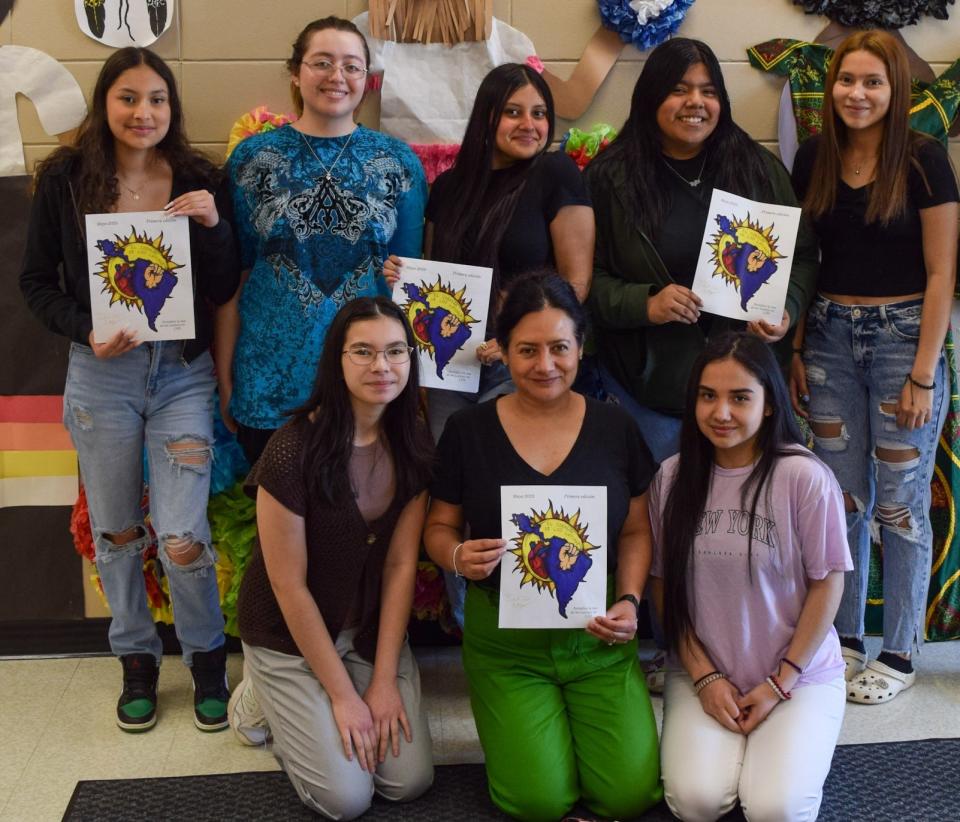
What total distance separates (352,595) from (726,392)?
33.4 inches

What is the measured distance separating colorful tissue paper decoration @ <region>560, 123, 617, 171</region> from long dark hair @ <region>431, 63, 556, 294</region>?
0.38 m

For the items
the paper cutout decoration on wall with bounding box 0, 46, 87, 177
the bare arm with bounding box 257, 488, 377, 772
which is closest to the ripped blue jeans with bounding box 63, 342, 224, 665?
the bare arm with bounding box 257, 488, 377, 772

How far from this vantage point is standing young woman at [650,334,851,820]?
82.8 inches

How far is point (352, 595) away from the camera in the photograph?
2213 millimetres

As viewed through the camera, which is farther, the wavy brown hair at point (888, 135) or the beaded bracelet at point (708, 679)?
the wavy brown hair at point (888, 135)

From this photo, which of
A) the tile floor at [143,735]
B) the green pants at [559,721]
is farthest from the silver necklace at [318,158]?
the tile floor at [143,735]

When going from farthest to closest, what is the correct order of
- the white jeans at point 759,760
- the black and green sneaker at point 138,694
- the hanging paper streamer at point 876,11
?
1. the hanging paper streamer at point 876,11
2. the black and green sneaker at point 138,694
3. the white jeans at point 759,760

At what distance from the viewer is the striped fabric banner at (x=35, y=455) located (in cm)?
301

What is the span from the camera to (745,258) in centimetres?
246

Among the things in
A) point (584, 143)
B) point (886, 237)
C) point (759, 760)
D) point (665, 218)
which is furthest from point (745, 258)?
point (759, 760)

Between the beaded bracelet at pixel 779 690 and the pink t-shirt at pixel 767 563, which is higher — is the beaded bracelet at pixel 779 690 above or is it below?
below

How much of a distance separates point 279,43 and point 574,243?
1.05 meters

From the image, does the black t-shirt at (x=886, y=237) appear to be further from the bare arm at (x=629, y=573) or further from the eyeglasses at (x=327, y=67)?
the eyeglasses at (x=327, y=67)

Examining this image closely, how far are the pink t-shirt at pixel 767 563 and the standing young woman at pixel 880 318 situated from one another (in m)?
0.50
